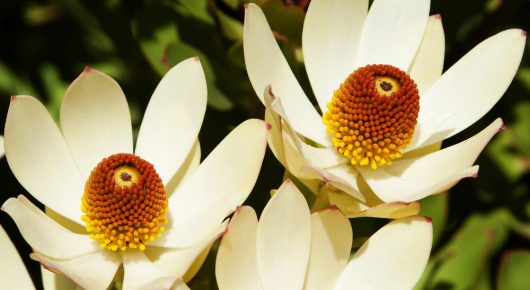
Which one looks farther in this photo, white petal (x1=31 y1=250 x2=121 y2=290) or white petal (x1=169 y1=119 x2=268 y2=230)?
white petal (x1=169 y1=119 x2=268 y2=230)

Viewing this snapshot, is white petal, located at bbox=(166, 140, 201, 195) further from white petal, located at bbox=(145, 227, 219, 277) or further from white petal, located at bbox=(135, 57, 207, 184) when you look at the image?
white petal, located at bbox=(145, 227, 219, 277)

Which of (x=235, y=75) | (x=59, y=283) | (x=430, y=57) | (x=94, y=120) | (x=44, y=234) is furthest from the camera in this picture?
(x=235, y=75)

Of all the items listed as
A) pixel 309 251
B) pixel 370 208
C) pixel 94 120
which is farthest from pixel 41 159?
pixel 370 208

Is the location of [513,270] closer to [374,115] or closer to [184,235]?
[374,115]

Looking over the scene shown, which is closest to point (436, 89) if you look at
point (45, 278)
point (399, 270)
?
point (399, 270)

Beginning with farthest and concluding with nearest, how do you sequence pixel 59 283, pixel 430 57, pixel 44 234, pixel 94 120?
pixel 430 57, pixel 94 120, pixel 59 283, pixel 44 234

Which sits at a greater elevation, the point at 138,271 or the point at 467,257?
the point at 138,271

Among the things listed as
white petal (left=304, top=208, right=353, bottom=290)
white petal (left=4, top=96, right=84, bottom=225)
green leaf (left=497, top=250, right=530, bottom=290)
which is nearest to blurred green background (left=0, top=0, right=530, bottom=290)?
green leaf (left=497, top=250, right=530, bottom=290)
